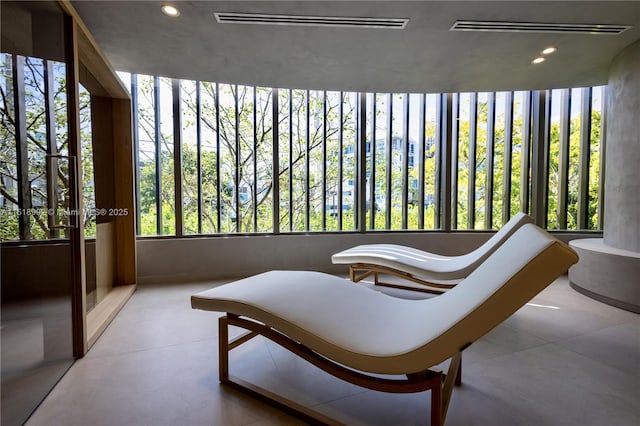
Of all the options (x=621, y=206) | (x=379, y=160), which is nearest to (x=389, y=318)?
(x=621, y=206)

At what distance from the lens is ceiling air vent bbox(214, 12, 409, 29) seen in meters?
2.41

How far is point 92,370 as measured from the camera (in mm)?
1829

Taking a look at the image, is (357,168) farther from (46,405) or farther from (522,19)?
(46,405)

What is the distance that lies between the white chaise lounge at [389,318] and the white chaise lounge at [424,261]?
3.33ft

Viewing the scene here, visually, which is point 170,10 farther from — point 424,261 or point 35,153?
point 424,261

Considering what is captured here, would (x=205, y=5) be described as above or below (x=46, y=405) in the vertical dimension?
above

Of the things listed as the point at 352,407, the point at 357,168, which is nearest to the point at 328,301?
the point at 352,407

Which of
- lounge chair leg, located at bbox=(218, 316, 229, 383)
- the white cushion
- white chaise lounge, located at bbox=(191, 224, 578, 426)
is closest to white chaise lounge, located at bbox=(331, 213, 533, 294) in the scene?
the white cushion

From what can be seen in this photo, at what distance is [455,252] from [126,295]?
13.5 ft

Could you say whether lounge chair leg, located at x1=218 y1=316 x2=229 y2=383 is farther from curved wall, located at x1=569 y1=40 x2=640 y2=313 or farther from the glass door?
curved wall, located at x1=569 y1=40 x2=640 y2=313

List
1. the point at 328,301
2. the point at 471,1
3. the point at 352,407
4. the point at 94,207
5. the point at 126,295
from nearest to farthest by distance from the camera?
the point at 352,407 → the point at 328,301 → the point at 471,1 → the point at 94,207 → the point at 126,295

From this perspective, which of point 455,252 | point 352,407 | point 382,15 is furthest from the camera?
point 455,252

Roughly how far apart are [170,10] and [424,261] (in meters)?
2.96

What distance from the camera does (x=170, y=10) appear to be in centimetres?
230
